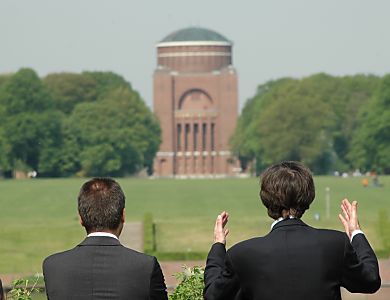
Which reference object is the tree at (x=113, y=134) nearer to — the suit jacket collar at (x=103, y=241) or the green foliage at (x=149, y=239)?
the green foliage at (x=149, y=239)

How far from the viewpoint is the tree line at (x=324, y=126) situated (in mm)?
78438

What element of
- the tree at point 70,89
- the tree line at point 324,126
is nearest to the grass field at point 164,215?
the tree line at point 324,126

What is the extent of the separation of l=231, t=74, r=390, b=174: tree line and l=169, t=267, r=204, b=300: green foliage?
69.5m

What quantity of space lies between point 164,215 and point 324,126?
48.5 metres

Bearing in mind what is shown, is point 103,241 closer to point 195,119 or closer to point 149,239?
point 149,239

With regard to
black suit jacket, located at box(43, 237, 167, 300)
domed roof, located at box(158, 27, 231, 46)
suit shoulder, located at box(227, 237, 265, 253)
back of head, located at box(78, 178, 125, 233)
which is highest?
domed roof, located at box(158, 27, 231, 46)

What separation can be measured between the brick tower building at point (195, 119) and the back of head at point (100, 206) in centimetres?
11012

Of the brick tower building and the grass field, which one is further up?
→ the brick tower building

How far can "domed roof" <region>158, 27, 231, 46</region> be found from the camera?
12519 cm

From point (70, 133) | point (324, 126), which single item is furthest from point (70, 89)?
point (324, 126)

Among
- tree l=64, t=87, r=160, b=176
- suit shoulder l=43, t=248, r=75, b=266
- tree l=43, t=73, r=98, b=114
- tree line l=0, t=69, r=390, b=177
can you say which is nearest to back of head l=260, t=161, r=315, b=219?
suit shoulder l=43, t=248, r=75, b=266

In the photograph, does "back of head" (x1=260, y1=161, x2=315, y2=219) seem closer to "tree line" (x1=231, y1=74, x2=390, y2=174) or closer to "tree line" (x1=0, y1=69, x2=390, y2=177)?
"tree line" (x1=231, y1=74, x2=390, y2=174)

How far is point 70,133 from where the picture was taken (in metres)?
85.8

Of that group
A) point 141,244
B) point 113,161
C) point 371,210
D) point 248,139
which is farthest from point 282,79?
point 141,244
